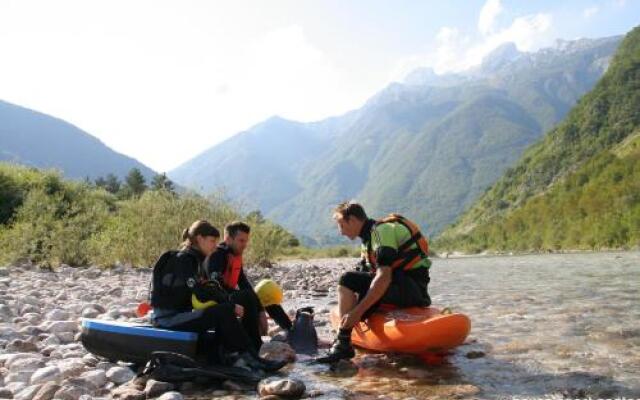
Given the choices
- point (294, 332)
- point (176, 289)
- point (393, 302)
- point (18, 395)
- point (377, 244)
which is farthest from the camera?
point (294, 332)

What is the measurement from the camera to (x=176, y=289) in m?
6.75

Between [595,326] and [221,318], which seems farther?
[595,326]

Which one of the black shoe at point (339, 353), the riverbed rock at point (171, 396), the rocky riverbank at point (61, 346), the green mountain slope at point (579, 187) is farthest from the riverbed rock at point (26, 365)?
the green mountain slope at point (579, 187)

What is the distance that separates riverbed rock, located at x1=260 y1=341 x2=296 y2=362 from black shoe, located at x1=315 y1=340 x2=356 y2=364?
438 millimetres

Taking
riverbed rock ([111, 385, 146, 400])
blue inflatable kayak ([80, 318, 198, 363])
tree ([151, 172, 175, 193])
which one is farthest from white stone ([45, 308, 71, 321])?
tree ([151, 172, 175, 193])

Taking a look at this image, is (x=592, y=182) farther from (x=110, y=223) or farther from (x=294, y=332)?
(x=294, y=332)

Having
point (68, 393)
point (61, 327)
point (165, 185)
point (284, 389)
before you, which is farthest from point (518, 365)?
point (165, 185)

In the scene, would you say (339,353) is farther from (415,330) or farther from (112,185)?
(112,185)

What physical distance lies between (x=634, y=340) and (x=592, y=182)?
286ft

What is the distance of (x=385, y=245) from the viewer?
23.7 ft

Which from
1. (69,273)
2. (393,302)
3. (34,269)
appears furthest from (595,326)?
(34,269)

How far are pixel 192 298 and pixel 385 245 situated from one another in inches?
95.0

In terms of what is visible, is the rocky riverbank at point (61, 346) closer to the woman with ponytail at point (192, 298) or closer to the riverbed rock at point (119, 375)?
the riverbed rock at point (119, 375)

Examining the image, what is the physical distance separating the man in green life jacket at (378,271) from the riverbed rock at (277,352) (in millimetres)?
470
